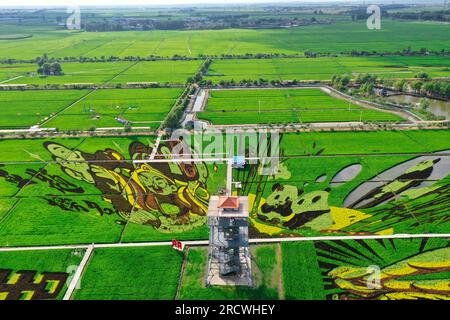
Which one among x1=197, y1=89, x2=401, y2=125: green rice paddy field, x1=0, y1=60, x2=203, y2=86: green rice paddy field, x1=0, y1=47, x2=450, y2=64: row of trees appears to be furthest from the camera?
x1=0, y1=47, x2=450, y2=64: row of trees

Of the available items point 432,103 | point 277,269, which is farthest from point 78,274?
point 432,103

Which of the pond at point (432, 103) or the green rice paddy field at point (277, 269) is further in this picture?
the pond at point (432, 103)

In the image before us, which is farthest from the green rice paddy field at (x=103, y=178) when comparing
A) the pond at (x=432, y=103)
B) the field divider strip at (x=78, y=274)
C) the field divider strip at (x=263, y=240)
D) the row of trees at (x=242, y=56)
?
the row of trees at (x=242, y=56)

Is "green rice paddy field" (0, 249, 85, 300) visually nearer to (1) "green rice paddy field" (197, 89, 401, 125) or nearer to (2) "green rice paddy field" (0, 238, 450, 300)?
(2) "green rice paddy field" (0, 238, 450, 300)

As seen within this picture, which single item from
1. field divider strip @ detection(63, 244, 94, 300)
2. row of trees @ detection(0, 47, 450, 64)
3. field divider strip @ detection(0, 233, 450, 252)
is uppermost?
row of trees @ detection(0, 47, 450, 64)

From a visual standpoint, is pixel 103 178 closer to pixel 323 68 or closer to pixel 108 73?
pixel 108 73

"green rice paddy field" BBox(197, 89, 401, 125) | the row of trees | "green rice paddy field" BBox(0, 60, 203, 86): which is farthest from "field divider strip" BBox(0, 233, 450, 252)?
the row of trees

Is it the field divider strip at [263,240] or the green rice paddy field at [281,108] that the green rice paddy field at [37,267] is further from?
the green rice paddy field at [281,108]
